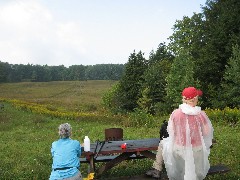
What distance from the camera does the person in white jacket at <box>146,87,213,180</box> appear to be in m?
6.76

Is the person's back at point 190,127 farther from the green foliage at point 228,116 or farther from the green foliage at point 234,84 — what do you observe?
the green foliage at point 234,84

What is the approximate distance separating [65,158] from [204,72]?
1187 inches

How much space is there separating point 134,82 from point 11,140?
25590mm

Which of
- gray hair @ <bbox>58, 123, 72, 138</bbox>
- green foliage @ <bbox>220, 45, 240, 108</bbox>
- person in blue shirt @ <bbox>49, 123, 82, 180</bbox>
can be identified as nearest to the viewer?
person in blue shirt @ <bbox>49, 123, 82, 180</bbox>

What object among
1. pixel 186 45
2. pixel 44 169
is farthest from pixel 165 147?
pixel 186 45

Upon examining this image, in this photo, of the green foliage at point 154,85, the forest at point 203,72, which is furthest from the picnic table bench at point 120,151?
the green foliage at point 154,85

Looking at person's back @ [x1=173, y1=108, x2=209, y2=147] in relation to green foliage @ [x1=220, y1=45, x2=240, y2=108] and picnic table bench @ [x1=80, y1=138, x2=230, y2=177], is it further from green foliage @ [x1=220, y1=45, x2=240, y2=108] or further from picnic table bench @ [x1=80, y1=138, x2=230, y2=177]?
green foliage @ [x1=220, y1=45, x2=240, y2=108]

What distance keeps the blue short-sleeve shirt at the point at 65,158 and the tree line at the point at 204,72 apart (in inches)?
832

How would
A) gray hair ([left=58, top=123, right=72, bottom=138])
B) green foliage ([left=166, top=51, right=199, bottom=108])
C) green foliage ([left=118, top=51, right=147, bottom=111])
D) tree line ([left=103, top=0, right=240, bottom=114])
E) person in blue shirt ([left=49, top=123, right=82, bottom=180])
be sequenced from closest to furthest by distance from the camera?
person in blue shirt ([left=49, top=123, right=82, bottom=180])
gray hair ([left=58, top=123, right=72, bottom=138])
tree line ([left=103, top=0, right=240, bottom=114])
green foliage ([left=166, top=51, right=199, bottom=108])
green foliage ([left=118, top=51, right=147, bottom=111])

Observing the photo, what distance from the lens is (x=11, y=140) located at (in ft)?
61.4

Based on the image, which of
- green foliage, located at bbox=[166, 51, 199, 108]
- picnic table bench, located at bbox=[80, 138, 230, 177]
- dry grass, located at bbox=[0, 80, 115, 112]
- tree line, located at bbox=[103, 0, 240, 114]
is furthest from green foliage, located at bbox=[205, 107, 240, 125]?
dry grass, located at bbox=[0, 80, 115, 112]

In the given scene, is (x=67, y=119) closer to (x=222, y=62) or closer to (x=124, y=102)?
(x=124, y=102)

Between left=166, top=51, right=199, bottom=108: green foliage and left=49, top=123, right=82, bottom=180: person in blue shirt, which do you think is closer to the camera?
left=49, top=123, right=82, bottom=180: person in blue shirt

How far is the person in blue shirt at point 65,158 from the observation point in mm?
6711
